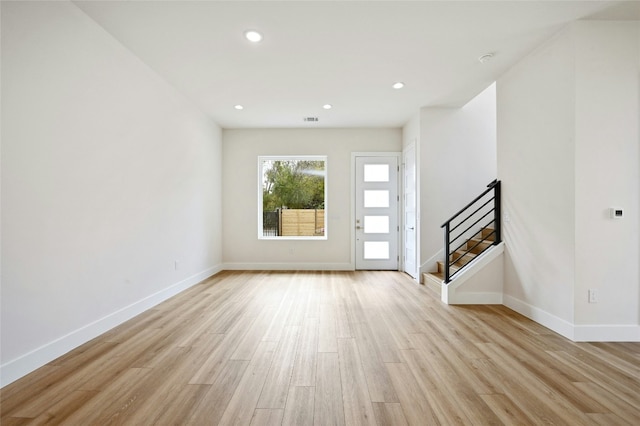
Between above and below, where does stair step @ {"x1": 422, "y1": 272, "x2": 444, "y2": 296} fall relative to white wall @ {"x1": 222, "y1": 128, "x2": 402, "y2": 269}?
below

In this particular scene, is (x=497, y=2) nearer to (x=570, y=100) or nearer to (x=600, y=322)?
(x=570, y=100)

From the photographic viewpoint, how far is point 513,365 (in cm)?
220

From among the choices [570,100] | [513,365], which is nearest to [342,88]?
[570,100]

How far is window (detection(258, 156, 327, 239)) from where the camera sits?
242 inches

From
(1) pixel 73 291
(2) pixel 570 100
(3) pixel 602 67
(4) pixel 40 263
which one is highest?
(3) pixel 602 67

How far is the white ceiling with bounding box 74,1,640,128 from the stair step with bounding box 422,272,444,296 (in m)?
2.70

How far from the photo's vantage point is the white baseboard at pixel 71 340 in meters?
1.98

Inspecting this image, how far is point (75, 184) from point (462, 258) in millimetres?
4852

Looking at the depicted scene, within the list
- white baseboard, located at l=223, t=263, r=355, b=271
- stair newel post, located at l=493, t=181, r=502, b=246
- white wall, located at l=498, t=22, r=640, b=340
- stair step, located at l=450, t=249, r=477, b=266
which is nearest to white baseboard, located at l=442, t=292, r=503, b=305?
stair newel post, located at l=493, t=181, r=502, b=246

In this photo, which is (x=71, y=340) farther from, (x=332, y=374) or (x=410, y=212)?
(x=410, y=212)

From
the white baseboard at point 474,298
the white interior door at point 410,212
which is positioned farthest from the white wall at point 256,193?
the white baseboard at point 474,298

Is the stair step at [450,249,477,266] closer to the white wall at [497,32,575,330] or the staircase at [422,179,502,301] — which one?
the staircase at [422,179,502,301]

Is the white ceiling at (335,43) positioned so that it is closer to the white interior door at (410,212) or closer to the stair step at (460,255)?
the white interior door at (410,212)

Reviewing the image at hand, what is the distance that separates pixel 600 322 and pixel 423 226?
97.3 inches
